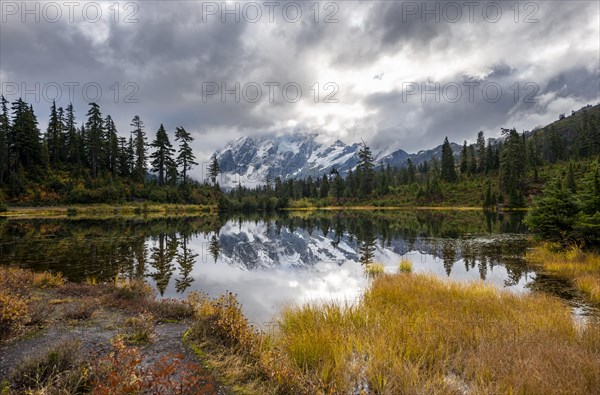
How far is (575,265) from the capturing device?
16.1m

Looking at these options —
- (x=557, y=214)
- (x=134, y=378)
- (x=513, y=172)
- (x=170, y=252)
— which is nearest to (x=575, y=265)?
(x=557, y=214)

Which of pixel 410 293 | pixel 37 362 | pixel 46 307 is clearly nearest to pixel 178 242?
pixel 46 307

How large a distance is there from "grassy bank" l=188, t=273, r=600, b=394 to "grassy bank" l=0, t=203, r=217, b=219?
63.9 meters

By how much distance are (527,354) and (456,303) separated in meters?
4.96

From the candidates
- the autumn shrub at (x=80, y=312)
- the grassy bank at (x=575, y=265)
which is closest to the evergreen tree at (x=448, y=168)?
the grassy bank at (x=575, y=265)

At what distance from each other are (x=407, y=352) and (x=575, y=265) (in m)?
15.5

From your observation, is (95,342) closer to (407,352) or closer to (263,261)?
(407,352)

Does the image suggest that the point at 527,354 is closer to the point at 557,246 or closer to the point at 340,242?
the point at 557,246

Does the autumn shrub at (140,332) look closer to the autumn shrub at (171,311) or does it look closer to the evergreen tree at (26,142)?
the autumn shrub at (171,311)

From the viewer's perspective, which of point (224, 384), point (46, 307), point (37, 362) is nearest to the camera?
point (37, 362)

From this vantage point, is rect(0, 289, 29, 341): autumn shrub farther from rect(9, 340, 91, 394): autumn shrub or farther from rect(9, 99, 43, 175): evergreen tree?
rect(9, 99, 43, 175): evergreen tree

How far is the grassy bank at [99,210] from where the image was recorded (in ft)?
195

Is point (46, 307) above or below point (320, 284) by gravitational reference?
above

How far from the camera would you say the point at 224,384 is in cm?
562
